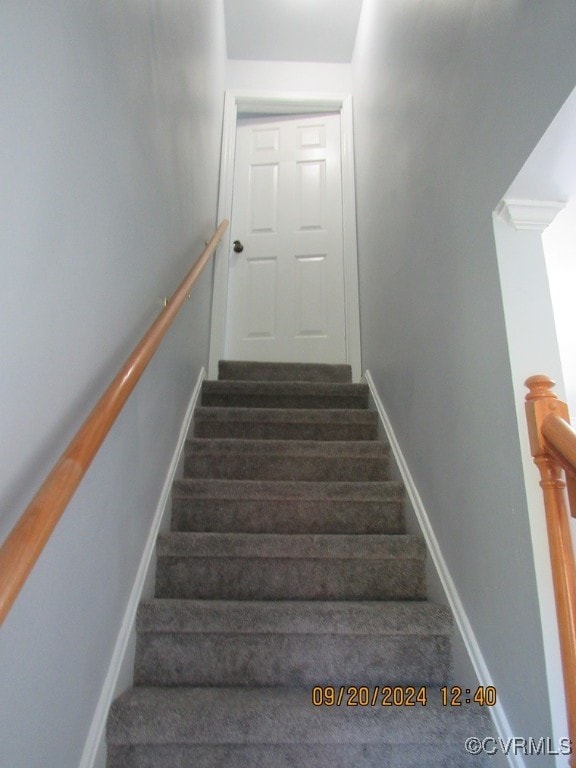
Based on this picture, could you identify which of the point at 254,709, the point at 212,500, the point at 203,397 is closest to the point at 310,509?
the point at 212,500

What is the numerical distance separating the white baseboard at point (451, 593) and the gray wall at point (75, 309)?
2.96 ft

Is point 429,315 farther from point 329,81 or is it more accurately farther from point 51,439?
point 329,81

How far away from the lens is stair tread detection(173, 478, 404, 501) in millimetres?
1664

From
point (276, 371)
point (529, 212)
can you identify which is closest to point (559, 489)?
point (529, 212)

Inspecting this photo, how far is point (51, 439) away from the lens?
2.60ft

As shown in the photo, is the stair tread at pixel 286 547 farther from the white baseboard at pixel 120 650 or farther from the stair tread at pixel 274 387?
the stair tread at pixel 274 387

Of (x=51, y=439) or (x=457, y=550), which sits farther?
(x=457, y=550)

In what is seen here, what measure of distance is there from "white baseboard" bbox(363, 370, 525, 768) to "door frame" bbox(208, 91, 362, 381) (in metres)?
1.13

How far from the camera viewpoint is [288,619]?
1.24m

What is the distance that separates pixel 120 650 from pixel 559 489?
3.59 ft

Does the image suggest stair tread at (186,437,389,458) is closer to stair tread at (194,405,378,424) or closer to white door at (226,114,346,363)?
stair tread at (194,405,378,424)

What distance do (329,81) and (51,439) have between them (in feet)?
11.9

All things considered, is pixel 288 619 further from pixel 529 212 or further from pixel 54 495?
pixel 529 212

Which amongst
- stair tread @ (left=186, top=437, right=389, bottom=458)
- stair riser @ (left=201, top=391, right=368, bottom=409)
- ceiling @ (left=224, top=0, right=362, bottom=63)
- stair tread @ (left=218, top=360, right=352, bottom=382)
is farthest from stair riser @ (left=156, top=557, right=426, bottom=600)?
ceiling @ (left=224, top=0, right=362, bottom=63)
